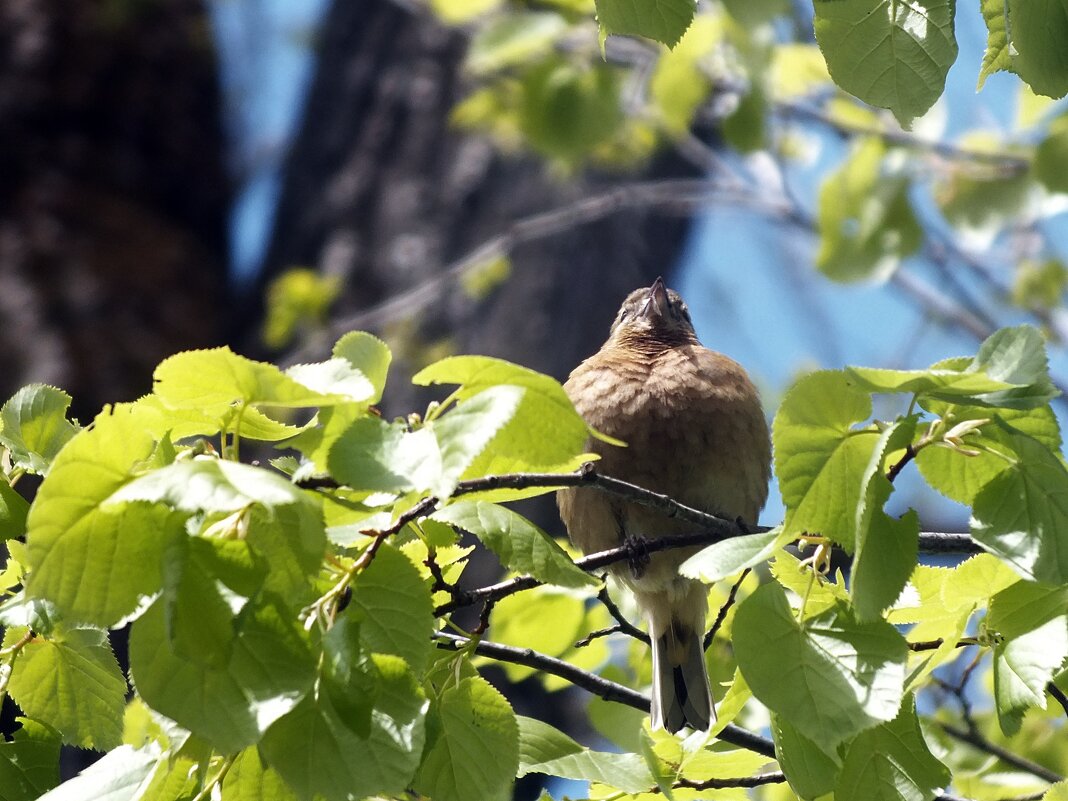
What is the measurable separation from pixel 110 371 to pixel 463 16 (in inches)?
112

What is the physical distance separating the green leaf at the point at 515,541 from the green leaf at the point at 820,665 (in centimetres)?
21

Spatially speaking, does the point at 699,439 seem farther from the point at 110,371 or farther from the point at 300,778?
the point at 110,371

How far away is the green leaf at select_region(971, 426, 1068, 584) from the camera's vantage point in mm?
1403

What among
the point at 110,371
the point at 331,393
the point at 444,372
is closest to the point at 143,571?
the point at 331,393

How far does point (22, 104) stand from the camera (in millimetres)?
7066

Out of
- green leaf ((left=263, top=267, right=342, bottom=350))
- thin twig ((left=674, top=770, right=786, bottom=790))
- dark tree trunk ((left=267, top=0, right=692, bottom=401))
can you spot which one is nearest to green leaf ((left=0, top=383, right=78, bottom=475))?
thin twig ((left=674, top=770, right=786, bottom=790))

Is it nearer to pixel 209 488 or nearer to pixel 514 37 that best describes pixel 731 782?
pixel 209 488

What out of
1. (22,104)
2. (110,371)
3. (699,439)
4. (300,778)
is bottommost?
(110,371)

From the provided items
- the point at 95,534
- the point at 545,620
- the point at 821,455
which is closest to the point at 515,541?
the point at 821,455

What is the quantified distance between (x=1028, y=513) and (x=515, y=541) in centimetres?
60

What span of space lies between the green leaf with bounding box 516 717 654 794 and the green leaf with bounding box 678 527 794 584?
16.2 inches

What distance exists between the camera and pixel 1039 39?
4.75 ft

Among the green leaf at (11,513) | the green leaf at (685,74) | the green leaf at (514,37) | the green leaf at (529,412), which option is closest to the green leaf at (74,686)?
the green leaf at (11,513)

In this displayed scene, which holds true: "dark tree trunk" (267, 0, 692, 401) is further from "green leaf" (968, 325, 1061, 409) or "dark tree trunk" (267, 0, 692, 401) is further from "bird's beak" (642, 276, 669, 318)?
"green leaf" (968, 325, 1061, 409)
